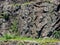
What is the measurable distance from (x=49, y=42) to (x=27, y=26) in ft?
12.5

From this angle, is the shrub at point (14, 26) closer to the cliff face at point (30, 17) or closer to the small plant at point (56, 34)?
the cliff face at point (30, 17)

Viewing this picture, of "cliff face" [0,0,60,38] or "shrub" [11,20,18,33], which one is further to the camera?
"shrub" [11,20,18,33]

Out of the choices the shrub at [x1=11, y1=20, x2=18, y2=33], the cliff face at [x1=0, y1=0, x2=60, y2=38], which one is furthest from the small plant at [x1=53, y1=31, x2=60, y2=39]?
the shrub at [x1=11, y1=20, x2=18, y2=33]

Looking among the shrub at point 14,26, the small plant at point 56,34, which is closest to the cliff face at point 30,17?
the shrub at point 14,26

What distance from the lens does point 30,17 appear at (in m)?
18.4

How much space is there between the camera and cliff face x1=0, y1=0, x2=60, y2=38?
57.4 ft

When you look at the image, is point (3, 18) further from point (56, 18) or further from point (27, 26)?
point (56, 18)

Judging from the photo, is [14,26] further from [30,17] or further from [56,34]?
[56,34]

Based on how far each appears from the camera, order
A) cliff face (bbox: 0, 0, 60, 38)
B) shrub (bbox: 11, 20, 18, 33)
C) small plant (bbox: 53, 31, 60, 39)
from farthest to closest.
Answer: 1. shrub (bbox: 11, 20, 18, 33)
2. cliff face (bbox: 0, 0, 60, 38)
3. small plant (bbox: 53, 31, 60, 39)

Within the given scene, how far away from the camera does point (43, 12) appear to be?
18094 mm

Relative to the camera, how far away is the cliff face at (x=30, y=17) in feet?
57.4

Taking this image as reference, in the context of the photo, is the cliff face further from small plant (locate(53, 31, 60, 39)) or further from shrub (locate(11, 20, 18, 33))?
small plant (locate(53, 31, 60, 39))

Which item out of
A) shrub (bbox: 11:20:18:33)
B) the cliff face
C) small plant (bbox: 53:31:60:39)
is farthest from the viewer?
shrub (bbox: 11:20:18:33)

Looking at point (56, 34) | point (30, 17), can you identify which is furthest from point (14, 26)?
point (56, 34)
